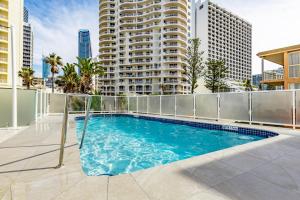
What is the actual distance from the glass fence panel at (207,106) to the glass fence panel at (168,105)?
7.11 feet

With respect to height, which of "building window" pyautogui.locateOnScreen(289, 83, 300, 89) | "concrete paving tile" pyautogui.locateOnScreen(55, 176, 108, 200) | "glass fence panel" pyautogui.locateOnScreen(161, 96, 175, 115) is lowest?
"concrete paving tile" pyautogui.locateOnScreen(55, 176, 108, 200)

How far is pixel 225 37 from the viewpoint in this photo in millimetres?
95875

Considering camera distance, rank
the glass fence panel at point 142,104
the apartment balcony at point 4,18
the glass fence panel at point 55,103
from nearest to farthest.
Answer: the glass fence panel at point 55,103 < the glass fence panel at point 142,104 < the apartment balcony at point 4,18

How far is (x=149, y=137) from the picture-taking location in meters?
8.99

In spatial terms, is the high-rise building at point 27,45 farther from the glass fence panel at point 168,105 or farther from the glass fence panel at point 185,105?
the glass fence panel at point 185,105

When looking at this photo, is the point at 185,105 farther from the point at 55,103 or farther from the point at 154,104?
the point at 55,103

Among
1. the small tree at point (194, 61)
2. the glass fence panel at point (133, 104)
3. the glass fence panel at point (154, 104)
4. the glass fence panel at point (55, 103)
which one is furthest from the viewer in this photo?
the small tree at point (194, 61)

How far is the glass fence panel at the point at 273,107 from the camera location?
Answer: 8016 millimetres

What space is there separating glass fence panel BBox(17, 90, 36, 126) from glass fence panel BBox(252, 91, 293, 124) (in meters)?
10.9

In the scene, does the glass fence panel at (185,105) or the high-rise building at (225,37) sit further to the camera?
the high-rise building at (225,37)

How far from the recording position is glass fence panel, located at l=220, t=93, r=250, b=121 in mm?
9492

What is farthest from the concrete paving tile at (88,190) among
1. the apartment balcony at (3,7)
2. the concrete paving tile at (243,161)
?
the apartment balcony at (3,7)

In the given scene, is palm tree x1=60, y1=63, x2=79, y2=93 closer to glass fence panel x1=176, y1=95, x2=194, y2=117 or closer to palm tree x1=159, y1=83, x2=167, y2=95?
glass fence panel x1=176, y1=95, x2=194, y2=117

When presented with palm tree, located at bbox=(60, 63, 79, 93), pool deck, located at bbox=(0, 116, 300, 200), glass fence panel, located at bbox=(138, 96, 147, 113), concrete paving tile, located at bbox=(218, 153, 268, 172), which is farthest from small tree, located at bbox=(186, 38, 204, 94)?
pool deck, located at bbox=(0, 116, 300, 200)
